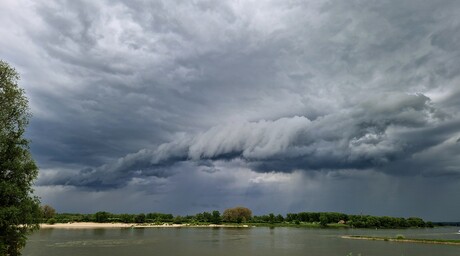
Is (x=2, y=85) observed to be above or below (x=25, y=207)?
above

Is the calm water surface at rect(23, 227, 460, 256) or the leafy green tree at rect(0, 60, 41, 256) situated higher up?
the leafy green tree at rect(0, 60, 41, 256)

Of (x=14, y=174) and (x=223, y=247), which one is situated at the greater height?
(x=14, y=174)

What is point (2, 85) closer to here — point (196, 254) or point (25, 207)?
point (25, 207)

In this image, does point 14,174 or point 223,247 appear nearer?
point 14,174

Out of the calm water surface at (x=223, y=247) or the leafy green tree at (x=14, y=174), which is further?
the calm water surface at (x=223, y=247)

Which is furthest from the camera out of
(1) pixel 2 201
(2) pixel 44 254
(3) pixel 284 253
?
(3) pixel 284 253

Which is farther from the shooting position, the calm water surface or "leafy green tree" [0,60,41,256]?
the calm water surface

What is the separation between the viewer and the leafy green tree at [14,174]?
2691cm

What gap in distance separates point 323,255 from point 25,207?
68214 mm

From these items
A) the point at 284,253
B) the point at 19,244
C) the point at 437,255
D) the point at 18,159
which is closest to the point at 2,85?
the point at 18,159

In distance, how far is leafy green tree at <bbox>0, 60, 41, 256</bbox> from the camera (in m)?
26.9

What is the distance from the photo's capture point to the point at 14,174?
27859 mm

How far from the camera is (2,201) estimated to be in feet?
88.6

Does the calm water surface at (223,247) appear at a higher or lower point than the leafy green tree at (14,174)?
lower
